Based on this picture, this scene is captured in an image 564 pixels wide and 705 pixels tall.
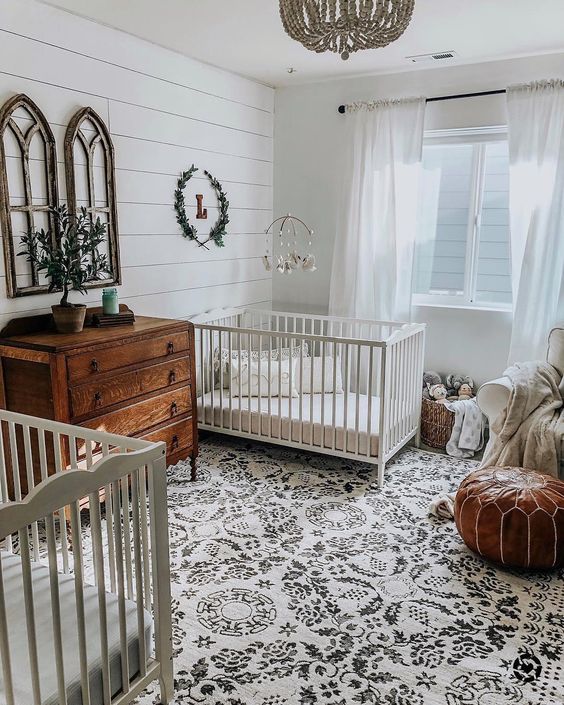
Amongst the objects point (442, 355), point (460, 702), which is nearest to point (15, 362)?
point (460, 702)

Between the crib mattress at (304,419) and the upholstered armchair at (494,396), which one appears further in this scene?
the crib mattress at (304,419)

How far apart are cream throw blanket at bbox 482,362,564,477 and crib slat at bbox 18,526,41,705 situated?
2.53 m

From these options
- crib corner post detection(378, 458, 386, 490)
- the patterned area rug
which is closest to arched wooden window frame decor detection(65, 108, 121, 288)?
the patterned area rug

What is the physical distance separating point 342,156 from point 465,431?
205 centimetres

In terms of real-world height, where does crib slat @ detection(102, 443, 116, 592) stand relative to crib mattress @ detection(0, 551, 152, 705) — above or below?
above

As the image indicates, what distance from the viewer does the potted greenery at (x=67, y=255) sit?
2.95m

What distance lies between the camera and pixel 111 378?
2896 mm

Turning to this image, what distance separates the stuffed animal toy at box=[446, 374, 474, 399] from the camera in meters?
4.19

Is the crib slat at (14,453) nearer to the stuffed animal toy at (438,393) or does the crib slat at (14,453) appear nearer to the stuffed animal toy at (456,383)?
the stuffed animal toy at (438,393)

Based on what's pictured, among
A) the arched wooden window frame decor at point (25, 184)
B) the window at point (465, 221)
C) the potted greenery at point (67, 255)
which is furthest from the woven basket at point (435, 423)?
the arched wooden window frame decor at point (25, 184)

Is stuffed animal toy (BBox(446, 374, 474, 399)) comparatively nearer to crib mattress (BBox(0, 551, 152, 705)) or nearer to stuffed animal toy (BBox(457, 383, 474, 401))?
stuffed animal toy (BBox(457, 383, 474, 401))

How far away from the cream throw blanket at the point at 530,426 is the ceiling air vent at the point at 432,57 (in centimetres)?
192

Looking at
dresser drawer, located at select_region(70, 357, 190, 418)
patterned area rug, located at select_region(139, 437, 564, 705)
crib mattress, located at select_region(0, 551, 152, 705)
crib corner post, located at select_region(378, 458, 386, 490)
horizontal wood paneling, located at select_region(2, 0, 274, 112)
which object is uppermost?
horizontal wood paneling, located at select_region(2, 0, 274, 112)

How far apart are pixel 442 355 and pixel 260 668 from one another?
2.75 metres
